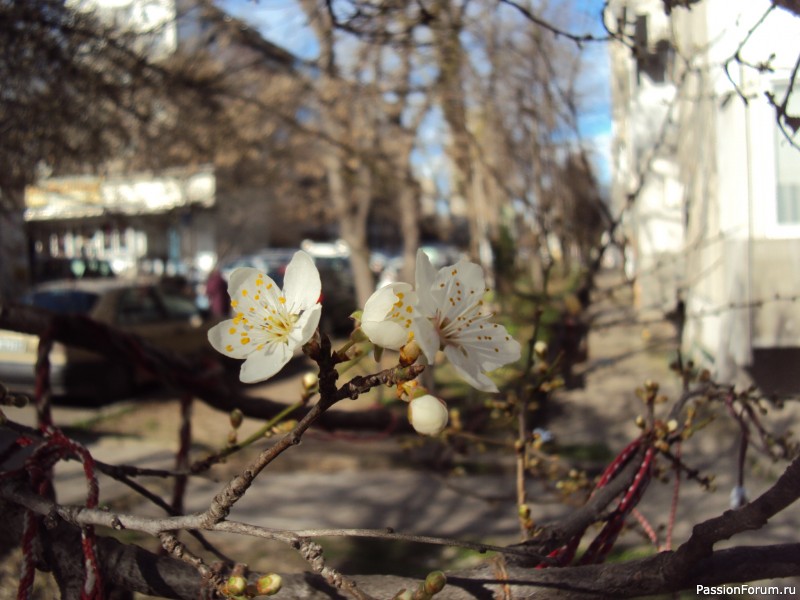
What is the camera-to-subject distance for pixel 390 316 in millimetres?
1092

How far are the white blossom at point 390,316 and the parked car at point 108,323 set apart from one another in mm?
6976

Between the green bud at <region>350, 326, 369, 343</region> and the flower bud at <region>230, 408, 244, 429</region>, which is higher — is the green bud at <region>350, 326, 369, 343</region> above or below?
above

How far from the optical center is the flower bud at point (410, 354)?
1050 millimetres

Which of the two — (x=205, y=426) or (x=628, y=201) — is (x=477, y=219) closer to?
(x=205, y=426)

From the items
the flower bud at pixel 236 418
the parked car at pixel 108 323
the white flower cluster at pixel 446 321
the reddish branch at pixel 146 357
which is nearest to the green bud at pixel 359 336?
the white flower cluster at pixel 446 321

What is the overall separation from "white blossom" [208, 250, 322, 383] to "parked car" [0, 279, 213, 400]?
671 centimetres

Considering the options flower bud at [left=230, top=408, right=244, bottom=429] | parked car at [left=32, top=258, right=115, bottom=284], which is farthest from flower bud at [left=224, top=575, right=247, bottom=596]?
parked car at [left=32, top=258, right=115, bottom=284]

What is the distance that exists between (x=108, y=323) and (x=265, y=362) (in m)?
6.94

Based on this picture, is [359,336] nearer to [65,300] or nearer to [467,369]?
[467,369]

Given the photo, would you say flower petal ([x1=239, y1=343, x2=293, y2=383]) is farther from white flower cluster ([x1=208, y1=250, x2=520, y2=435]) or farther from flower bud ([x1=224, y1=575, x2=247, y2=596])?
flower bud ([x1=224, y1=575, x2=247, y2=596])

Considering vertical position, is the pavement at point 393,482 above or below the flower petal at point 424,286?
below

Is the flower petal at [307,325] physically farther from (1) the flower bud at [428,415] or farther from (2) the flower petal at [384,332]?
(1) the flower bud at [428,415]

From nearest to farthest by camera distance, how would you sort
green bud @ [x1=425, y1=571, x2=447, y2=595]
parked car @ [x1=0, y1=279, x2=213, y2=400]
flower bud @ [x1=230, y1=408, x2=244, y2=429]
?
green bud @ [x1=425, y1=571, x2=447, y2=595] < flower bud @ [x1=230, y1=408, x2=244, y2=429] < parked car @ [x1=0, y1=279, x2=213, y2=400]

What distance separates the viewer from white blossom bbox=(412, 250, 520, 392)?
1.07 metres
